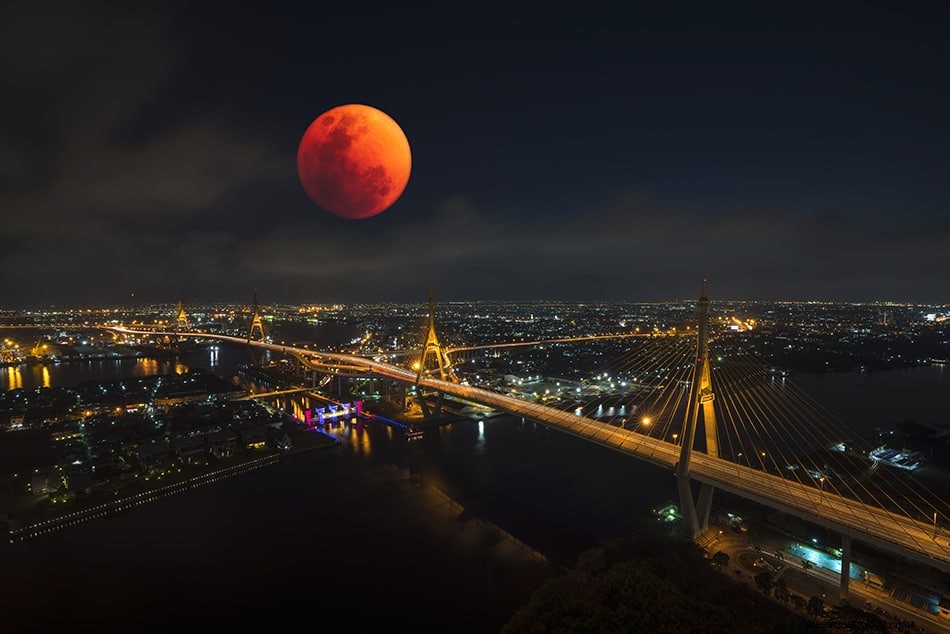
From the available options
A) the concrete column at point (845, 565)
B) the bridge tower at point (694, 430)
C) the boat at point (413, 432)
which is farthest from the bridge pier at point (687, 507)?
the boat at point (413, 432)

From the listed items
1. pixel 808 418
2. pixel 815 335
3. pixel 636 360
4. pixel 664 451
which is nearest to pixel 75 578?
pixel 664 451

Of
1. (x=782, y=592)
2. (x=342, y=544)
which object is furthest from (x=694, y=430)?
(x=342, y=544)

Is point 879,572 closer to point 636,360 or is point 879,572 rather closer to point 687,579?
point 687,579

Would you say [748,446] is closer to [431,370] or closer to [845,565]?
[845,565]

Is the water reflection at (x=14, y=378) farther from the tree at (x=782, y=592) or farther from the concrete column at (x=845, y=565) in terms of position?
the concrete column at (x=845, y=565)

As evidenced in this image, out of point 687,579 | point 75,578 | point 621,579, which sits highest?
point 621,579

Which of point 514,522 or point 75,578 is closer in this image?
point 75,578
